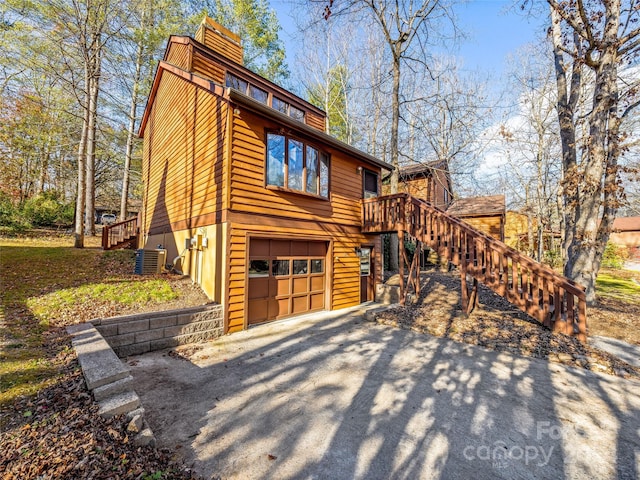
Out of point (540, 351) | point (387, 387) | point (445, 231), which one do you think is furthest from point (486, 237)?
point (387, 387)

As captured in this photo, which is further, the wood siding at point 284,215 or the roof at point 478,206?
the roof at point 478,206

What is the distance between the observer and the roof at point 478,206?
1723cm

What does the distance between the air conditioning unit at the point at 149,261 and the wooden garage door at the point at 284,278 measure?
3435 mm

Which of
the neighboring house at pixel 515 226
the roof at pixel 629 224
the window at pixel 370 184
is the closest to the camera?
the window at pixel 370 184

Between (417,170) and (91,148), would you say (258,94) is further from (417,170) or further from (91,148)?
(417,170)

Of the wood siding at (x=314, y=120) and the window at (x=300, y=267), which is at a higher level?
the wood siding at (x=314, y=120)

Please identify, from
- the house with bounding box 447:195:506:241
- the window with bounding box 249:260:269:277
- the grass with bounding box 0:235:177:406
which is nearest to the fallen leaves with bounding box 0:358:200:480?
the grass with bounding box 0:235:177:406

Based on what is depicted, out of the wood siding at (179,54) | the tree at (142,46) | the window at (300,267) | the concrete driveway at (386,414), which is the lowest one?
the concrete driveway at (386,414)

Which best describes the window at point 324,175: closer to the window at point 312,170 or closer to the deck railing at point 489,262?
the window at point 312,170

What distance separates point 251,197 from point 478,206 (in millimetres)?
16968

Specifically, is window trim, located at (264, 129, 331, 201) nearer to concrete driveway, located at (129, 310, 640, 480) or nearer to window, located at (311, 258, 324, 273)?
window, located at (311, 258, 324, 273)

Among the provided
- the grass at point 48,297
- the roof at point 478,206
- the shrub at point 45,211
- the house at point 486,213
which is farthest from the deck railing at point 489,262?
the shrub at point 45,211

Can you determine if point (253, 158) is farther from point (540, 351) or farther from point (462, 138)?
point (462, 138)

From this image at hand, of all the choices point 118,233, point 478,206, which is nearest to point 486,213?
point 478,206
